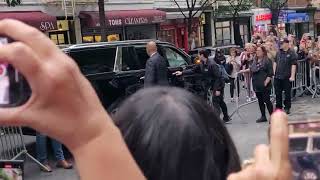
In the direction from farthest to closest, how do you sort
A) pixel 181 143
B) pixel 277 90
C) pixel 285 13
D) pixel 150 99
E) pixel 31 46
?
pixel 285 13 → pixel 277 90 → pixel 150 99 → pixel 181 143 → pixel 31 46

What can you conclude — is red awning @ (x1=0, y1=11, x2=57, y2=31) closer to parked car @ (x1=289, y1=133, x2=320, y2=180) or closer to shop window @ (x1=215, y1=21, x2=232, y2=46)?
shop window @ (x1=215, y1=21, x2=232, y2=46)

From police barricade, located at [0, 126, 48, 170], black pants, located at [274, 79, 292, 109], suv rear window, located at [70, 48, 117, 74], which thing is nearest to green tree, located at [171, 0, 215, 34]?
black pants, located at [274, 79, 292, 109]

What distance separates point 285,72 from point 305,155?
402 inches

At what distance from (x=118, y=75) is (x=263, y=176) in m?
8.68

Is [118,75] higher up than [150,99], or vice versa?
[150,99]

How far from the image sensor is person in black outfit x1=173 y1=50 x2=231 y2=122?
10914 millimetres

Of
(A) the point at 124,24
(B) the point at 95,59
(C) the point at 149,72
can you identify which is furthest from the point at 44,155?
(A) the point at 124,24

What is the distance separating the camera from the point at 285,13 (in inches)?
1624

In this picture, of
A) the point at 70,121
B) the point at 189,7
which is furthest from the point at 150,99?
the point at 189,7

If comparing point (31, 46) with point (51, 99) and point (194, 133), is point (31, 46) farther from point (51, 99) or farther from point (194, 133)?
point (194, 133)

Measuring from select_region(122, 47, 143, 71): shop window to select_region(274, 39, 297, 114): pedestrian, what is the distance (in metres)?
2.79

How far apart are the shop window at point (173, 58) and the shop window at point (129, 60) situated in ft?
3.04

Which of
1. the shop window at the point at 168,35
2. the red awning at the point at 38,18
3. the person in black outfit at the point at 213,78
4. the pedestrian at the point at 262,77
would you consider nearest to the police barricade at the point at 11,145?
the person in black outfit at the point at 213,78

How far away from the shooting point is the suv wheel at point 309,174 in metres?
1.26
